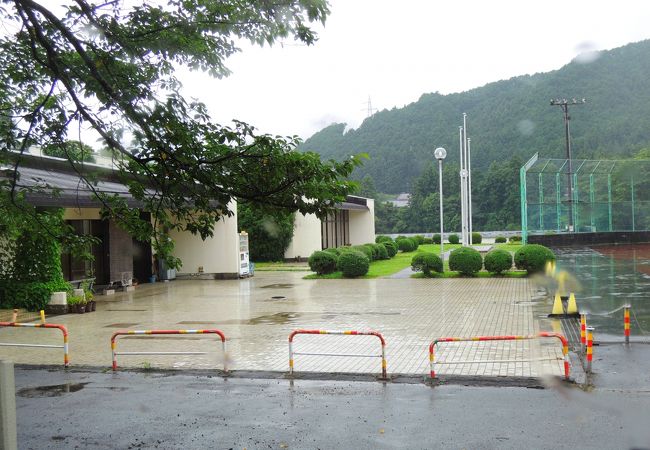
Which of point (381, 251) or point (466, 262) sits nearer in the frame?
point (466, 262)

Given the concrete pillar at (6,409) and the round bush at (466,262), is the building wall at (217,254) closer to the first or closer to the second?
the round bush at (466,262)

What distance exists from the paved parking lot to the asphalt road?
3.68 feet

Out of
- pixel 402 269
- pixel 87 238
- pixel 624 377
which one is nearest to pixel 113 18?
pixel 87 238

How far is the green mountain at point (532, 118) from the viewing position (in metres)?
62.2

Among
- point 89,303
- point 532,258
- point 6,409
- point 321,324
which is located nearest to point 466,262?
point 532,258

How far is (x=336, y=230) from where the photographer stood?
Result: 142ft

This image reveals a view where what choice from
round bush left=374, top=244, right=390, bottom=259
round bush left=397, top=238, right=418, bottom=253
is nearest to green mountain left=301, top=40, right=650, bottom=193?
round bush left=397, top=238, right=418, bottom=253

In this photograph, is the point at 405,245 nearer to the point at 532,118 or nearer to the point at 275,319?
the point at 275,319

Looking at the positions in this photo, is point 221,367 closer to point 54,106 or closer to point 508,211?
point 54,106

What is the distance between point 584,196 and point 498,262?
21.6 meters

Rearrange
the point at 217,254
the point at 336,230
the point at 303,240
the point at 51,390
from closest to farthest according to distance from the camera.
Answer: the point at 51,390 → the point at 217,254 → the point at 303,240 → the point at 336,230

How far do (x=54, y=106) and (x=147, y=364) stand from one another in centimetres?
482

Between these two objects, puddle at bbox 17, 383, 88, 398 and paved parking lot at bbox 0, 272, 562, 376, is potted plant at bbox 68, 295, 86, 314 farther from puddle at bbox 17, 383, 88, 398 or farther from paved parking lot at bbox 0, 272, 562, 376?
puddle at bbox 17, 383, 88, 398

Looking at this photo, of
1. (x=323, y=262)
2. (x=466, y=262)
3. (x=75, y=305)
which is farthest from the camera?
(x=323, y=262)
